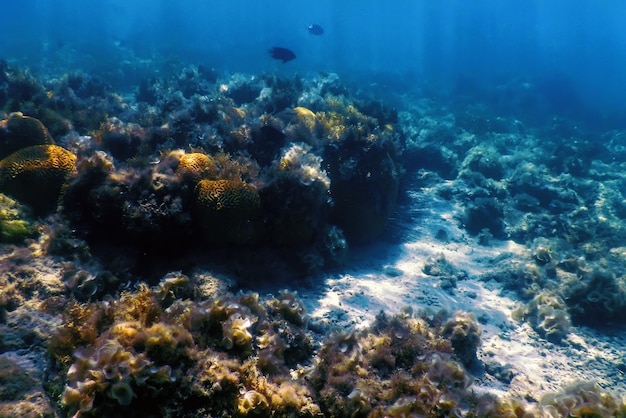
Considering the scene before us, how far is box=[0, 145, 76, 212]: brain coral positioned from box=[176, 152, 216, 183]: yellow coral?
1.72m

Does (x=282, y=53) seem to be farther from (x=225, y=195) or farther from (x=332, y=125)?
(x=225, y=195)

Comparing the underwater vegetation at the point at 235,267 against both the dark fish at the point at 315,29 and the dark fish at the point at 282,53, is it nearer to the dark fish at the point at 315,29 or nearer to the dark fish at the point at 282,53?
the dark fish at the point at 282,53

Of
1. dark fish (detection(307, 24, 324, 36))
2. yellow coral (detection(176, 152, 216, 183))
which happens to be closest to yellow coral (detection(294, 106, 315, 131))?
yellow coral (detection(176, 152, 216, 183))

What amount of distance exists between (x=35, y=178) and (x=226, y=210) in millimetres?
2942

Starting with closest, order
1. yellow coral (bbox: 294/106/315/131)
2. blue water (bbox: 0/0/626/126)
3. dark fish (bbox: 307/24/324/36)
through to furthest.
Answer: yellow coral (bbox: 294/106/315/131) < dark fish (bbox: 307/24/324/36) < blue water (bbox: 0/0/626/126)

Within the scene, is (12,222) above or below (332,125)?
below

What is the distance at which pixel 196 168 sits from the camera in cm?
563

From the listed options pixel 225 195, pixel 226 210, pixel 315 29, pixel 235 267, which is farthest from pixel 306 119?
pixel 315 29

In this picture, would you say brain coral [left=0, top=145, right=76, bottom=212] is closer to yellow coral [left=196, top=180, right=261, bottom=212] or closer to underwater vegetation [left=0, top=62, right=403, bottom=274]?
underwater vegetation [left=0, top=62, right=403, bottom=274]

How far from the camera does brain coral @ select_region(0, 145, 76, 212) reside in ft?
17.5

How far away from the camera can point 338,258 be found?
22.7ft

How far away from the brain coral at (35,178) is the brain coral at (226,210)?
2199mm

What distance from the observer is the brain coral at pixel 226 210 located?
17.6ft

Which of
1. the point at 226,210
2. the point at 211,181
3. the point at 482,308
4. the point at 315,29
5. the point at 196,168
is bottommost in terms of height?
the point at 482,308
